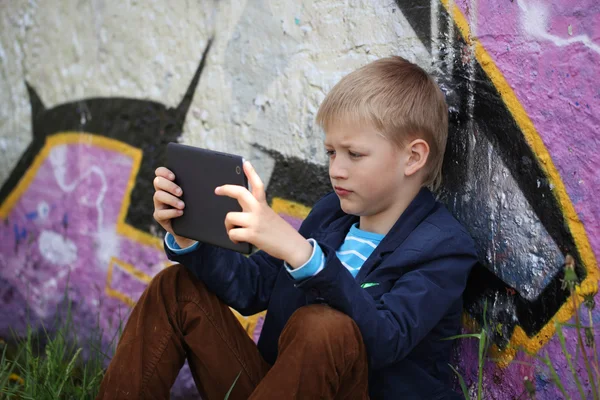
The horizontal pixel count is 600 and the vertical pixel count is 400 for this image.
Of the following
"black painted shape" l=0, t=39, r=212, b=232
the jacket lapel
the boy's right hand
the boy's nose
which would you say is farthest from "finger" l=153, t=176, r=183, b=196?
"black painted shape" l=0, t=39, r=212, b=232

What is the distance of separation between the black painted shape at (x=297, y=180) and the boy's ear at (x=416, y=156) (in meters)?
0.47

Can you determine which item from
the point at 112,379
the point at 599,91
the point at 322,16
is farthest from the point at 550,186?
the point at 112,379

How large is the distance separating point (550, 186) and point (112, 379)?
3.69ft

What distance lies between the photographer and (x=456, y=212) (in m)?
2.07

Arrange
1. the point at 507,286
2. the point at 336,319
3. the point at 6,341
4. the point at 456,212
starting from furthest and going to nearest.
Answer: the point at 6,341, the point at 456,212, the point at 507,286, the point at 336,319

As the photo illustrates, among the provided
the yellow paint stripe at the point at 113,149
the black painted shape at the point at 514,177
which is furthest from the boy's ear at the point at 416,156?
the yellow paint stripe at the point at 113,149

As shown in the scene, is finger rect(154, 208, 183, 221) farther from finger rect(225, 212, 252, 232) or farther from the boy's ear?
the boy's ear

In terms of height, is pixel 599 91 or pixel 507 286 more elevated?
pixel 599 91

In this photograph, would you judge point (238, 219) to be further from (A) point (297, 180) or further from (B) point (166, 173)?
(A) point (297, 180)

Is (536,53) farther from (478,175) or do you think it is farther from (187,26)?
(187,26)

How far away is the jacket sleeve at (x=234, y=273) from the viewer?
195cm

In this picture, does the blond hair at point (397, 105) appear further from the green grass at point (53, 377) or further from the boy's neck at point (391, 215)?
the green grass at point (53, 377)

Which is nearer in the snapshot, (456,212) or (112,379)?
(112,379)

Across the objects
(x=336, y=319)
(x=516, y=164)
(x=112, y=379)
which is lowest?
(x=112, y=379)
